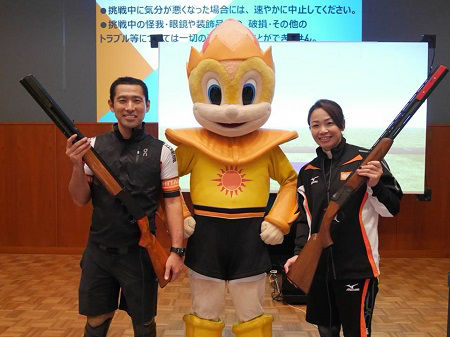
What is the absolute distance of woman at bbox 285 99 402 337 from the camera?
1.66 meters

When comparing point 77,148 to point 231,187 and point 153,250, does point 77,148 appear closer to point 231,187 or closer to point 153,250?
point 153,250

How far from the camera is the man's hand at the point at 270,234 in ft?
5.91

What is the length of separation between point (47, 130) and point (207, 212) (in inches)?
135

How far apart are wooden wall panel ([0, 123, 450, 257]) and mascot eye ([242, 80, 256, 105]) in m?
3.05

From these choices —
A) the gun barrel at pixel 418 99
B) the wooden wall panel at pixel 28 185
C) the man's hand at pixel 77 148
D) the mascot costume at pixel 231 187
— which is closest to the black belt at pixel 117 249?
the mascot costume at pixel 231 187

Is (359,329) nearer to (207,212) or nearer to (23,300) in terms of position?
(207,212)

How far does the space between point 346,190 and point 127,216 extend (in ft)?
3.04

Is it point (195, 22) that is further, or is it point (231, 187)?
point (195, 22)

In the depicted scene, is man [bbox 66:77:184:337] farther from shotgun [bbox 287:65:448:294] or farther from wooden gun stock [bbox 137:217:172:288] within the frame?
shotgun [bbox 287:65:448:294]

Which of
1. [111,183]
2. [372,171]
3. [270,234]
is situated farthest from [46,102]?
[372,171]

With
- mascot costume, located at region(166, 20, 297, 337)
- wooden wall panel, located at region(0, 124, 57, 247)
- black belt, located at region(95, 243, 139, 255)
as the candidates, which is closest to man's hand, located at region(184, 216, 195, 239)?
mascot costume, located at region(166, 20, 297, 337)

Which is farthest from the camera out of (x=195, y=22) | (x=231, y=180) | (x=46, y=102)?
(x=195, y=22)

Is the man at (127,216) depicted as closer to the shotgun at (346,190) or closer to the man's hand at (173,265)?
the man's hand at (173,265)

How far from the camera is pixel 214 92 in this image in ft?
6.20
